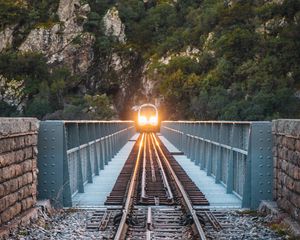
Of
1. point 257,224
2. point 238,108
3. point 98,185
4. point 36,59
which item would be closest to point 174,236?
point 257,224

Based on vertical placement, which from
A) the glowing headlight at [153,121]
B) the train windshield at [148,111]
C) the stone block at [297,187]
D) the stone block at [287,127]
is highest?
the train windshield at [148,111]

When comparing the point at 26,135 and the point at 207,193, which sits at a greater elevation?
the point at 26,135

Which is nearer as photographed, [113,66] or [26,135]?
[26,135]

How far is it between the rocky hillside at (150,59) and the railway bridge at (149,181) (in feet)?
226

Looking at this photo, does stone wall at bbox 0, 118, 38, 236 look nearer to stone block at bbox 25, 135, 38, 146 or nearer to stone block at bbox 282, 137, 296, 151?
stone block at bbox 25, 135, 38, 146

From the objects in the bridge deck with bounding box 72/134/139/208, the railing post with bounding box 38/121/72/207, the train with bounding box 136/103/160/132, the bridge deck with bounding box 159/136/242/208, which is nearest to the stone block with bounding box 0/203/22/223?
the railing post with bounding box 38/121/72/207

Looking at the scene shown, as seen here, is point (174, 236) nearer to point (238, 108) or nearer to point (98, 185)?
point (98, 185)

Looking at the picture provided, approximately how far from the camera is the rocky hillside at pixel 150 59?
96.8 meters

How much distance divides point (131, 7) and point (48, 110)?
51608 millimetres

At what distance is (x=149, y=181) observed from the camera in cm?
1647

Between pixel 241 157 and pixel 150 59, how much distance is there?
391ft

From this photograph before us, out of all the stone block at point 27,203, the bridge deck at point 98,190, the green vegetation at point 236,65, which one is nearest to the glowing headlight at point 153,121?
the green vegetation at point 236,65

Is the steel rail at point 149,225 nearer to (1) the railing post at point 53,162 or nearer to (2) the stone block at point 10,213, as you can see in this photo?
(1) the railing post at point 53,162

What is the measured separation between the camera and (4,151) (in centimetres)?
876
